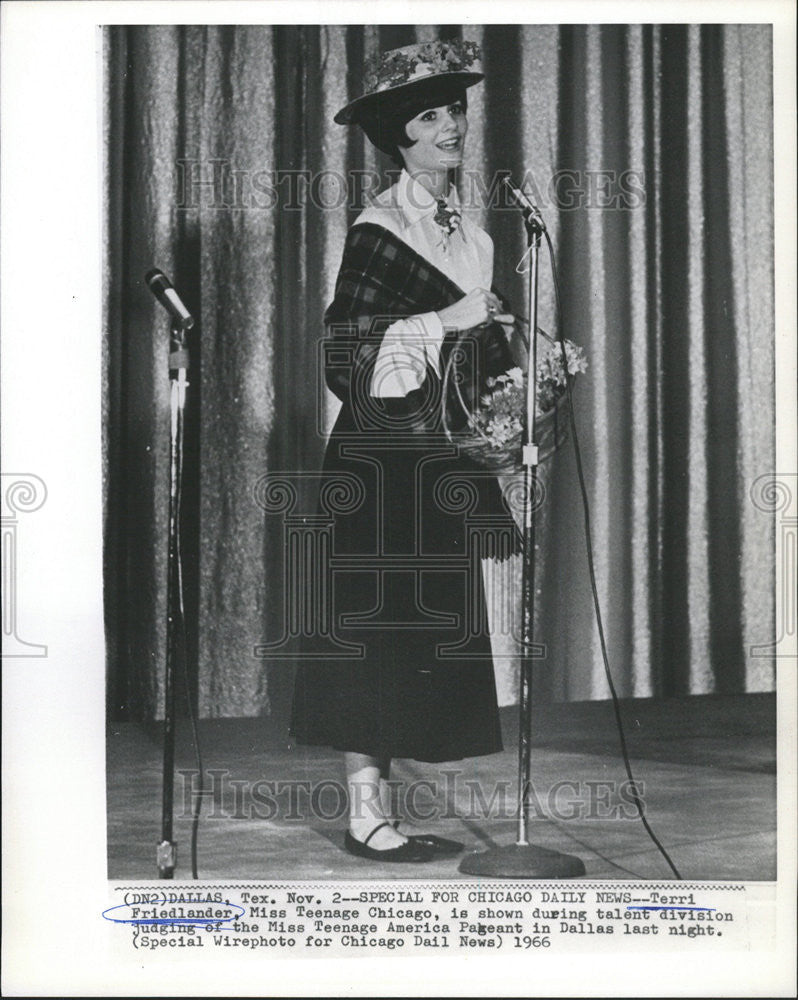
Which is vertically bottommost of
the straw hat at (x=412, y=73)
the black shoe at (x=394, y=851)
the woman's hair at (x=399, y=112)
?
the black shoe at (x=394, y=851)

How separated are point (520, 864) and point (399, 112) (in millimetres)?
1740

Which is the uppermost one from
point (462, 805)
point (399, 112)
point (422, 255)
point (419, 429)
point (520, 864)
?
point (399, 112)

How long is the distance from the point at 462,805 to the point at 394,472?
778 millimetres

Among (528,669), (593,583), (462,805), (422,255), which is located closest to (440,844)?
(462,805)

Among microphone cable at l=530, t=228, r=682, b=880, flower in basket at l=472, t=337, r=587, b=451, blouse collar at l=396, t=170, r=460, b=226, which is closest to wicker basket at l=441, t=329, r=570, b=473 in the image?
flower in basket at l=472, t=337, r=587, b=451

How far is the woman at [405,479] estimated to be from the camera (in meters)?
3.40

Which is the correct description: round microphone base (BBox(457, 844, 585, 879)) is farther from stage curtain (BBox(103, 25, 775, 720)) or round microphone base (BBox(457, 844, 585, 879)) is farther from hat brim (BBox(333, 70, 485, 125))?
hat brim (BBox(333, 70, 485, 125))

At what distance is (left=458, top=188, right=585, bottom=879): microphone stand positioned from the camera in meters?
3.38

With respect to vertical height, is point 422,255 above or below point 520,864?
above

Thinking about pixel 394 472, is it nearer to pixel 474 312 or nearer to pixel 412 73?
pixel 474 312

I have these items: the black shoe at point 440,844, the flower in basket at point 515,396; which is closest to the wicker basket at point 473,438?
the flower in basket at point 515,396

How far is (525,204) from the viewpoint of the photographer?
342cm

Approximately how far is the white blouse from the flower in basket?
0.48ft

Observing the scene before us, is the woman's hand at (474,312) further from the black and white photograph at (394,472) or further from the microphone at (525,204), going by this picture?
the microphone at (525,204)
